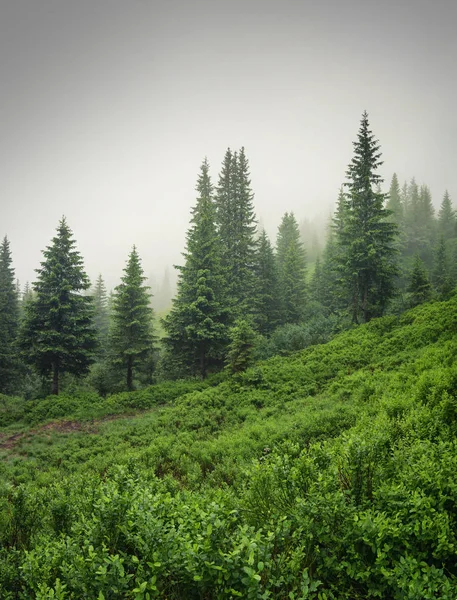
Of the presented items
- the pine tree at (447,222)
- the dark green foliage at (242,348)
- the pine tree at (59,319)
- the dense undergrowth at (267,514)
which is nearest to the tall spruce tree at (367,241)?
the dark green foliage at (242,348)

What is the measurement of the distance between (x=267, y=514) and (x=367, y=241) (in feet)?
79.9

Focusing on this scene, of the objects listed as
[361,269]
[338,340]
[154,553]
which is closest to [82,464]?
[154,553]

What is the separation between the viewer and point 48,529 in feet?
16.3

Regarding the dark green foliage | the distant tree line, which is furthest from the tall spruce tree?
the dark green foliage

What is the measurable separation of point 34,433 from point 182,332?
1194cm

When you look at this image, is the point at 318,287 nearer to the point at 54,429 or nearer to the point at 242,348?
the point at 242,348

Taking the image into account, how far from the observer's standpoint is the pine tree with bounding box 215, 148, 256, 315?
3131cm

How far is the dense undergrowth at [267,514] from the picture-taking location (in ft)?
9.41

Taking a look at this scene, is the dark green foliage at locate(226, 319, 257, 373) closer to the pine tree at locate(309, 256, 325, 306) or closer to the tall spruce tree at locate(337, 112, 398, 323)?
the tall spruce tree at locate(337, 112, 398, 323)

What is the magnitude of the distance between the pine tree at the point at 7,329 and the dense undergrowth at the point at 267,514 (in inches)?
782

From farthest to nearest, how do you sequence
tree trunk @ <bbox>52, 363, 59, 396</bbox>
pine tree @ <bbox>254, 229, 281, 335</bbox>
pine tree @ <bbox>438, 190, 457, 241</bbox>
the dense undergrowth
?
1. pine tree @ <bbox>438, 190, 457, 241</bbox>
2. pine tree @ <bbox>254, 229, 281, 335</bbox>
3. tree trunk @ <bbox>52, 363, 59, 396</bbox>
4. the dense undergrowth

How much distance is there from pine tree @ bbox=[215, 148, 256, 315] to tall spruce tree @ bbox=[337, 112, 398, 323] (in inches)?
389

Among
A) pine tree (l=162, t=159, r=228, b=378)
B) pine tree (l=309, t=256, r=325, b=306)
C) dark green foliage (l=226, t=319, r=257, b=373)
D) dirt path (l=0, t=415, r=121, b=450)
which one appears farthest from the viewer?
pine tree (l=309, t=256, r=325, b=306)

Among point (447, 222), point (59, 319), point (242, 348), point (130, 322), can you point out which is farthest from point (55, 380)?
point (447, 222)
